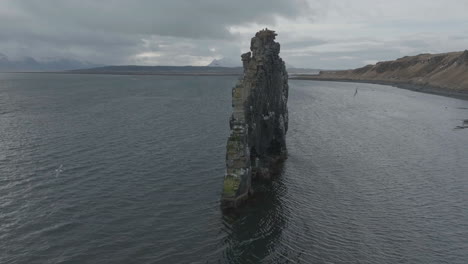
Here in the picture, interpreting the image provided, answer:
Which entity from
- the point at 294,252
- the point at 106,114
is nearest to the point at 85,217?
the point at 294,252

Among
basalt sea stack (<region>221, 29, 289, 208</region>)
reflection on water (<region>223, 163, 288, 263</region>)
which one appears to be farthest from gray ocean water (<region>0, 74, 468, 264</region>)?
basalt sea stack (<region>221, 29, 289, 208</region>)

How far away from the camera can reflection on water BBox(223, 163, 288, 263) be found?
34.2 metres

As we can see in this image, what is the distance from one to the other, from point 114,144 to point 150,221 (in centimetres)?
3350

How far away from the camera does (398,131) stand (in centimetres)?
9138

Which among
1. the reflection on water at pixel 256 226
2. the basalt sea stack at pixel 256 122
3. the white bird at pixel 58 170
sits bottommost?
the reflection on water at pixel 256 226

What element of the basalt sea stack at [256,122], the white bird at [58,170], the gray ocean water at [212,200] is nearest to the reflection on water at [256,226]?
the gray ocean water at [212,200]

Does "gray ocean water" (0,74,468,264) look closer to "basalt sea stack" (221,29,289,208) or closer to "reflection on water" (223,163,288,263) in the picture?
"reflection on water" (223,163,288,263)

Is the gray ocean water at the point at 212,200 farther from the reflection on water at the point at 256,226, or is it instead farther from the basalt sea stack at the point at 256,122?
the basalt sea stack at the point at 256,122

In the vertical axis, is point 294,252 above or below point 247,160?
below

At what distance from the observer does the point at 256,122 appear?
56.6m

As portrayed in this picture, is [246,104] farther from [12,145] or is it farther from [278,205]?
[12,145]

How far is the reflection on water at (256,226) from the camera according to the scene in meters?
34.2

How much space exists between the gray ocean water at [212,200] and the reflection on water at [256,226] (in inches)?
5.4

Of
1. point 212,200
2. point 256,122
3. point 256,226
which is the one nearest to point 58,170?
point 212,200
